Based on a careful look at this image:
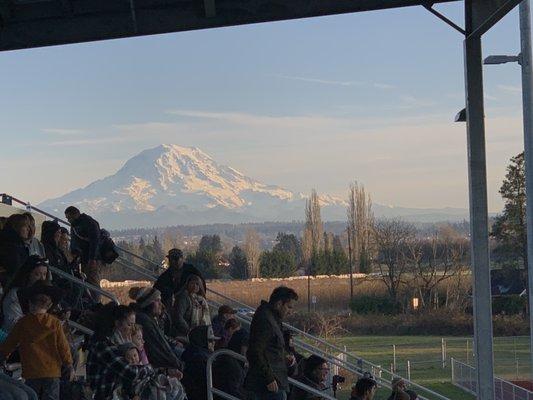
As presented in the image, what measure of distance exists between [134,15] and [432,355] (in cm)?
5198

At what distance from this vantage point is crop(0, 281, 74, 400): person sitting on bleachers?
23.5 feet

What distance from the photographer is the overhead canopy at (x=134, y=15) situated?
9.82m

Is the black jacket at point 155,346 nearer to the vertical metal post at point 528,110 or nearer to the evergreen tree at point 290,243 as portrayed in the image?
the vertical metal post at point 528,110

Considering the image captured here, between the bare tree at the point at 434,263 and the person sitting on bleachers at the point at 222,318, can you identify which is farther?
the bare tree at the point at 434,263

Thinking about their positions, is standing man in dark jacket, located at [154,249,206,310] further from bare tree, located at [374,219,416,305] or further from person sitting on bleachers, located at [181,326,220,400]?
bare tree, located at [374,219,416,305]

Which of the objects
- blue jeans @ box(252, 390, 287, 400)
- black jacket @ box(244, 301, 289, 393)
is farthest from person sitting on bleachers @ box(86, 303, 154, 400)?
blue jeans @ box(252, 390, 287, 400)

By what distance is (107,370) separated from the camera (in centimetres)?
715

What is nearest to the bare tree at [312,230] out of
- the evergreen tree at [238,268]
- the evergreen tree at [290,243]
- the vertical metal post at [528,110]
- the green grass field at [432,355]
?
the evergreen tree at [290,243]

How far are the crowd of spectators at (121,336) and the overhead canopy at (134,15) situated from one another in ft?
5.58

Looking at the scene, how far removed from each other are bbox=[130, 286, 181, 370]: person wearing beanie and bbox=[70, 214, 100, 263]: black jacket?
9.72 ft

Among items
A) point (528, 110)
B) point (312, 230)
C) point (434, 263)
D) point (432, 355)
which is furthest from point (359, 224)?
point (528, 110)

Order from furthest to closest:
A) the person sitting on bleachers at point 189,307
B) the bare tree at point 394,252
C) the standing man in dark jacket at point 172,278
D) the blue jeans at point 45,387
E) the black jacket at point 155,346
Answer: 1. the bare tree at point 394,252
2. the standing man in dark jacket at point 172,278
3. the person sitting on bleachers at point 189,307
4. the black jacket at point 155,346
5. the blue jeans at point 45,387

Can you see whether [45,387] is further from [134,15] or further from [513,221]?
[513,221]

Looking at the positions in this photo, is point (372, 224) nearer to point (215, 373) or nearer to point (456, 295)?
point (456, 295)
